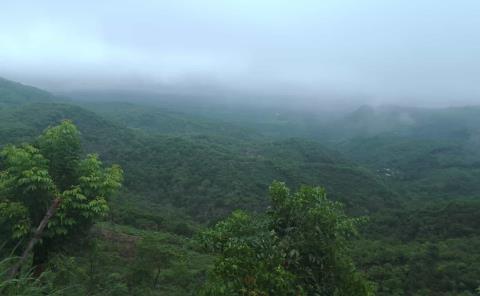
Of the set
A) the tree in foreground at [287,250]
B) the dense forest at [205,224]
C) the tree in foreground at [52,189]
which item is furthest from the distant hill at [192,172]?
the tree in foreground at [287,250]

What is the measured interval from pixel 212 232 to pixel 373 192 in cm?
11388

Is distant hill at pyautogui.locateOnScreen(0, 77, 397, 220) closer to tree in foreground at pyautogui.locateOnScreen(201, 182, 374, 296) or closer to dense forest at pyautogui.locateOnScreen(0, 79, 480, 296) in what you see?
dense forest at pyautogui.locateOnScreen(0, 79, 480, 296)

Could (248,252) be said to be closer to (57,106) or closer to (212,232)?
(212,232)

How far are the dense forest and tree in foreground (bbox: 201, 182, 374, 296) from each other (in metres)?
0.02

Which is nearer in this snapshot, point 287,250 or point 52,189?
point 287,250

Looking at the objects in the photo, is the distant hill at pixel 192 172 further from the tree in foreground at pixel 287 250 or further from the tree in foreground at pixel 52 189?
the tree in foreground at pixel 287 250

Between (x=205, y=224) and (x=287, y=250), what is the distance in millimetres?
70924

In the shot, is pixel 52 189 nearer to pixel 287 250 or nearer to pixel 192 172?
pixel 287 250

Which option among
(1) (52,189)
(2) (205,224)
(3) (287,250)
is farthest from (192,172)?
(3) (287,250)

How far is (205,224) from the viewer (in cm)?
7775

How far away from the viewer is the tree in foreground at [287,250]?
6.91 metres

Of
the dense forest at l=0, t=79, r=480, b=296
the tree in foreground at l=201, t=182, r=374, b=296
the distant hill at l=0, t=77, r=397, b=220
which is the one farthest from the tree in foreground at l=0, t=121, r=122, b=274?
the distant hill at l=0, t=77, r=397, b=220

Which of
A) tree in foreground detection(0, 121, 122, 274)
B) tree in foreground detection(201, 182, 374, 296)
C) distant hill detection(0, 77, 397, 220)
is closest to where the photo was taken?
tree in foreground detection(201, 182, 374, 296)

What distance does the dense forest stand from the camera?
8031 millimetres
